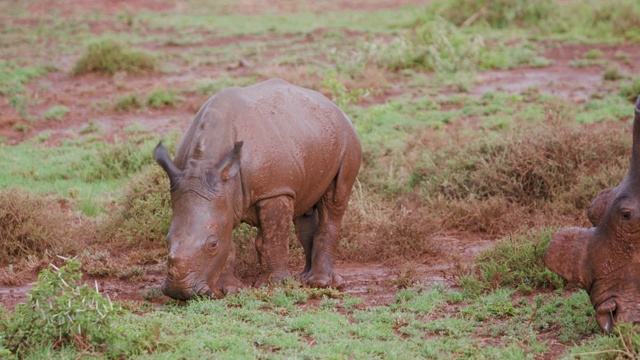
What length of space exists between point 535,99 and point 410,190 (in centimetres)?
540

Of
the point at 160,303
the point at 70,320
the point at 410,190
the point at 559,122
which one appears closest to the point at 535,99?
the point at 559,122

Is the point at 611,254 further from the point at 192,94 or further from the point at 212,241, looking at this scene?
the point at 192,94

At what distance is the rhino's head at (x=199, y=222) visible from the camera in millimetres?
7430

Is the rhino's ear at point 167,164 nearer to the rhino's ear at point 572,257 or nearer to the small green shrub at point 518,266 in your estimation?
the small green shrub at point 518,266

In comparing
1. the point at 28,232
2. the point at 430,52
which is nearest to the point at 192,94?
the point at 430,52

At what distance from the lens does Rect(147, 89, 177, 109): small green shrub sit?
16.2 meters

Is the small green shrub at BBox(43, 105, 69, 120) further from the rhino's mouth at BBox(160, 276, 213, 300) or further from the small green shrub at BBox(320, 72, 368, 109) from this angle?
the rhino's mouth at BBox(160, 276, 213, 300)

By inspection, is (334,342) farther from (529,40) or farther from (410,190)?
(529,40)

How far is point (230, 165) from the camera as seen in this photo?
760 cm

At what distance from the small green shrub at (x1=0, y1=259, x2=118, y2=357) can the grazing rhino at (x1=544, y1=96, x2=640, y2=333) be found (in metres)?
3.18

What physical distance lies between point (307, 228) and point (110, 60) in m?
11.0

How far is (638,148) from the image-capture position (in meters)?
6.22

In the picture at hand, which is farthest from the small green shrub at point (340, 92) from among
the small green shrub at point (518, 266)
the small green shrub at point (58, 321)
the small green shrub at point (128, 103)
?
the small green shrub at point (58, 321)

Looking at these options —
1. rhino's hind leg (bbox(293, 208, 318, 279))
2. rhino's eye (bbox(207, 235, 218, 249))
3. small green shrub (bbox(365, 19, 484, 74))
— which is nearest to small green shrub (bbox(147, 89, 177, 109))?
small green shrub (bbox(365, 19, 484, 74))
